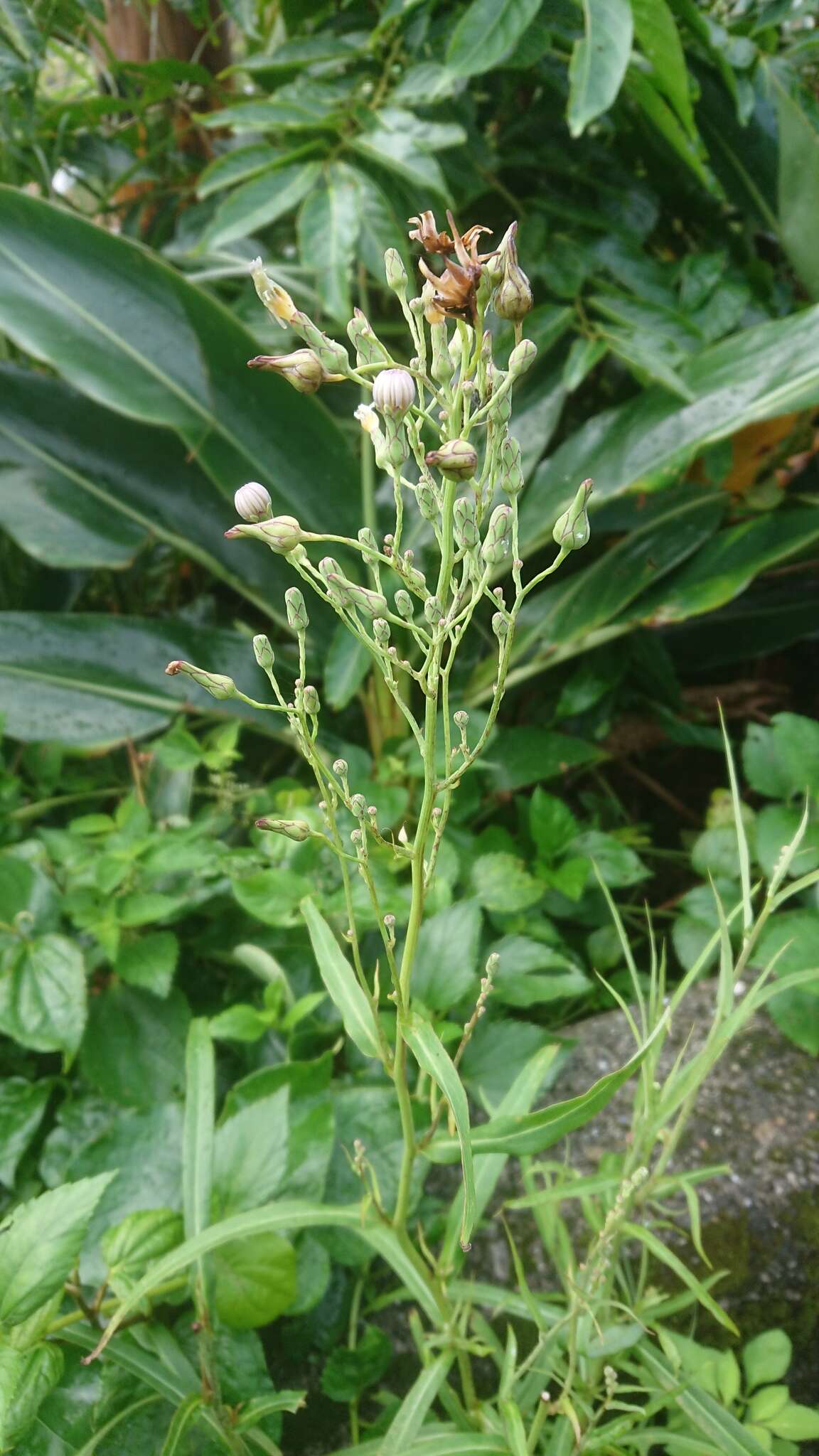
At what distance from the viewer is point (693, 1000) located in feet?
2.77

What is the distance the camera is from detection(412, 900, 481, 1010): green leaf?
0.61 m

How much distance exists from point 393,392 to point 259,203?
71cm

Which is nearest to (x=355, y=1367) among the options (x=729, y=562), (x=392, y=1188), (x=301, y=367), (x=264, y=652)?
(x=392, y=1188)

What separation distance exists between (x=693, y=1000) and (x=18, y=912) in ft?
1.90

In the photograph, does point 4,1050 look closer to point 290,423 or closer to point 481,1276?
point 481,1276

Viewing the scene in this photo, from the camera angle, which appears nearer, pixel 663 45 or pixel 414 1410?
pixel 414 1410

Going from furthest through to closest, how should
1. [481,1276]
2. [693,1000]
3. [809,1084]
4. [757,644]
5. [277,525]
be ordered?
[757,644] < [693,1000] < [809,1084] < [481,1276] < [277,525]

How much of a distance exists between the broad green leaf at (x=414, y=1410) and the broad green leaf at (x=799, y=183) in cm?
113

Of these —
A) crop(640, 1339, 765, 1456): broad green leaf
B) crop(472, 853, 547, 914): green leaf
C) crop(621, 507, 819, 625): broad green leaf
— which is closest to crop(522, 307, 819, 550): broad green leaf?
crop(621, 507, 819, 625): broad green leaf

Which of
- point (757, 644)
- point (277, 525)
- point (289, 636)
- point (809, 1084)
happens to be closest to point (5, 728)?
point (289, 636)

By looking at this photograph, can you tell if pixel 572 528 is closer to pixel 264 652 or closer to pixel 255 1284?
pixel 264 652

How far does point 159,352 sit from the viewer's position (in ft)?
3.39

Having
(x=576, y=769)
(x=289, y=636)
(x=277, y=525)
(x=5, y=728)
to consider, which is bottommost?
(x=576, y=769)

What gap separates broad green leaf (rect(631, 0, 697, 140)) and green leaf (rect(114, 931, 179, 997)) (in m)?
0.84
